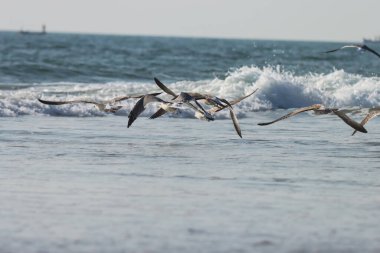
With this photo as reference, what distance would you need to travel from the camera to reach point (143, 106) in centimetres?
1196

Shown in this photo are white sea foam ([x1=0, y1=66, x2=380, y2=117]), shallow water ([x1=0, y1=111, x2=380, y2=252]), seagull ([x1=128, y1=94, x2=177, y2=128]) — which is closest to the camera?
shallow water ([x1=0, y1=111, x2=380, y2=252])

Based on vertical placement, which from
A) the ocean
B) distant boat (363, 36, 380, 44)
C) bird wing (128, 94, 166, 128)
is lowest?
the ocean

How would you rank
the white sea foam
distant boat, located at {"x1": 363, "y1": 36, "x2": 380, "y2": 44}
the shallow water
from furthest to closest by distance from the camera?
distant boat, located at {"x1": 363, "y1": 36, "x2": 380, "y2": 44}
the white sea foam
the shallow water

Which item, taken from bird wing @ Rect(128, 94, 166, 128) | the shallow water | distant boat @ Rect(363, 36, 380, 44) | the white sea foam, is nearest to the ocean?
the shallow water

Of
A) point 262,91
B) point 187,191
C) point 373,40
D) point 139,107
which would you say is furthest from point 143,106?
point 373,40

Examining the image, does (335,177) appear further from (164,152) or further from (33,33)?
(33,33)

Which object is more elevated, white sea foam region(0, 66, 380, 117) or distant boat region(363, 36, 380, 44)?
distant boat region(363, 36, 380, 44)

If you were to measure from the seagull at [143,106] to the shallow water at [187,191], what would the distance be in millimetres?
493

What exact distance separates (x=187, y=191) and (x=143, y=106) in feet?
9.05

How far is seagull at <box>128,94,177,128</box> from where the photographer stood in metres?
11.7

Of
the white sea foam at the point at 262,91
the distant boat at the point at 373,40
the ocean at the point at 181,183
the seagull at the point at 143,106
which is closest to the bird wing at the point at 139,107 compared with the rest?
the seagull at the point at 143,106

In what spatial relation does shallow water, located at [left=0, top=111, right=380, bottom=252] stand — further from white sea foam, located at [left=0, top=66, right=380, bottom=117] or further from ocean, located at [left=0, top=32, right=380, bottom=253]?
white sea foam, located at [left=0, top=66, right=380, bottom=117]

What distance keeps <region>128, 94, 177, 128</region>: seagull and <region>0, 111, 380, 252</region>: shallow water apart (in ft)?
1.62

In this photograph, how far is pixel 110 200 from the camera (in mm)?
8812
